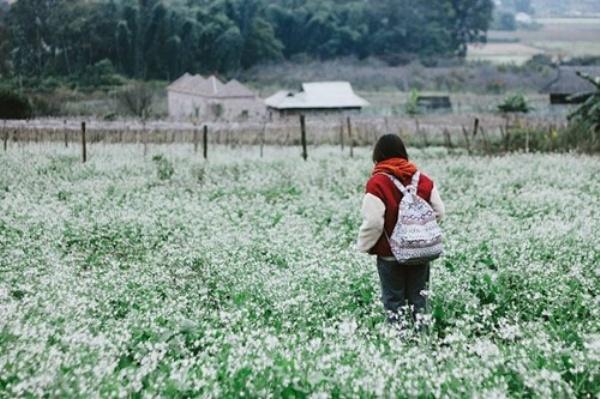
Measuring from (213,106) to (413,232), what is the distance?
4877cm

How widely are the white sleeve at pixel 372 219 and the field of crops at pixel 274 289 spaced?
0.81 metres

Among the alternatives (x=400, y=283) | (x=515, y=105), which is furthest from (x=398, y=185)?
(x=515, y=105)

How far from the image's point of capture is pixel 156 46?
76.0m

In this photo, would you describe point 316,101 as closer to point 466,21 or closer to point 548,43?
point 466,21

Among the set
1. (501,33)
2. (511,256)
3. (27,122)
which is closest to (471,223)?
(511,256)

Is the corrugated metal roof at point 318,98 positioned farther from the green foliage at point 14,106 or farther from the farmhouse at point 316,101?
the green foliage at point 14,106

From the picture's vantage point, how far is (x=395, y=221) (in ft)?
21.3

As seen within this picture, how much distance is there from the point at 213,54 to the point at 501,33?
83432 mm

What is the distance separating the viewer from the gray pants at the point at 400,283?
6700 millimetres

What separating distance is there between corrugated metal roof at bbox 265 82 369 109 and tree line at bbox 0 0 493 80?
15193 millimetres

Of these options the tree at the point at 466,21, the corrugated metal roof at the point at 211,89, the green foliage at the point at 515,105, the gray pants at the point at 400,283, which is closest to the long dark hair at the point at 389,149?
the gray pants at the point at 400,283

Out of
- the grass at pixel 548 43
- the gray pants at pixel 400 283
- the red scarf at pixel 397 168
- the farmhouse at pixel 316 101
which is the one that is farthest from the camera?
the grass at pixel 548 43

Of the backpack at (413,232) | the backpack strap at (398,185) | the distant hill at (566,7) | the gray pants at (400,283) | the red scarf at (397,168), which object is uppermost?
the distant hill at (566,7)

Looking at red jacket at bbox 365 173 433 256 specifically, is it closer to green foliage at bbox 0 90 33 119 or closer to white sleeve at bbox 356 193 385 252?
white sleeve at bbox 356 193 385 252
